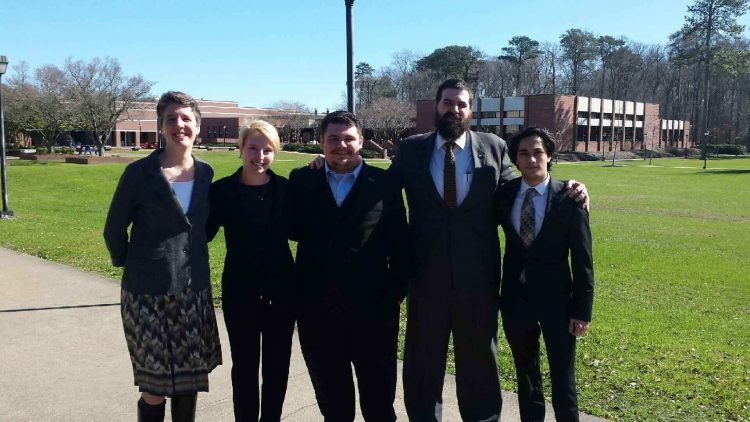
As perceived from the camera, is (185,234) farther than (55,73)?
No

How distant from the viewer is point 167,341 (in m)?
3.01

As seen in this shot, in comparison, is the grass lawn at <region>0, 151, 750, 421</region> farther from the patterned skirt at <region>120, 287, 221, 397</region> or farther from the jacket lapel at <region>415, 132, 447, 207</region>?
the patterned skirt at <region>120, 287, 221, 397</region>

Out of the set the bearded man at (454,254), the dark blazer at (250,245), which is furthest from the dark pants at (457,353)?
the dark blazer at (250,245)

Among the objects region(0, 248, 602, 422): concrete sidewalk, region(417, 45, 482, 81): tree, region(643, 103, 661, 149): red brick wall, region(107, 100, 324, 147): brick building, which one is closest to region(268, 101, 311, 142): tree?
region(107, 100, 324, 147): brick building

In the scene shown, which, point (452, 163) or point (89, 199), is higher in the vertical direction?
point (452, 163)

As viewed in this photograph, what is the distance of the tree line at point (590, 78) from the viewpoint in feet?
287

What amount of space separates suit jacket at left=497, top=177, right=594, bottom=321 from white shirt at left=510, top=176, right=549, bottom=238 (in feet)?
0.07

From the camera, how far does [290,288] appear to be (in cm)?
319

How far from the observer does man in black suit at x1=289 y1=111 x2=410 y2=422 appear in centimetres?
312

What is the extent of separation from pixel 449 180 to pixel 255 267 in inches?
45.8

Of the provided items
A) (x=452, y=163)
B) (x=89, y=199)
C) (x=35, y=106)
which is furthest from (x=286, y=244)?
(x=35, y=106)

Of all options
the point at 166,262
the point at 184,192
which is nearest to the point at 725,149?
the point at 184,192

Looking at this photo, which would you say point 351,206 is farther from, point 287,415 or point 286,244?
point 287,415

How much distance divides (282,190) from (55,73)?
150 ft
